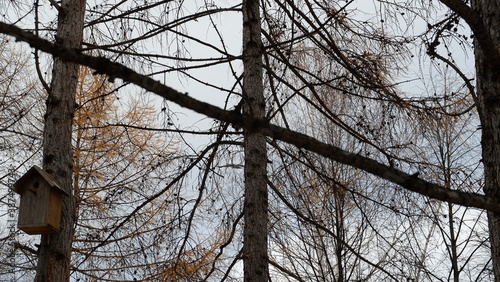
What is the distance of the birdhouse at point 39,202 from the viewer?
4484 millimetres

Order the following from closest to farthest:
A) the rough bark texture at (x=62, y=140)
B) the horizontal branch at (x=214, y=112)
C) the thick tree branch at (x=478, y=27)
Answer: the horizontal branch at (x=214, y=112), the thick tree branch at (x=478, y=27), the rough bark texture at (x=62, y=140)

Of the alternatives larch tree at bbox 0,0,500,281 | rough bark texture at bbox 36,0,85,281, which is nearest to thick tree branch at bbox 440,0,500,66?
larch tree at bbox 0,0,500,281

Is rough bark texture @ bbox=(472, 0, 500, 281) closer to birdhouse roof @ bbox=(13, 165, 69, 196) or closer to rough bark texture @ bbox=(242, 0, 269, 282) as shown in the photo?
rough bark texture @ bbox=(242, 0, 269, 282)

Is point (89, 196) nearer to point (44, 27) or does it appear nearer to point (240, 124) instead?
point (44, 27)

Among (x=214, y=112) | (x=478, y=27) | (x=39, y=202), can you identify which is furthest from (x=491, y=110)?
(x=39, y=202)

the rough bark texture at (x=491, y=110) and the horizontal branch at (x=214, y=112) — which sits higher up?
the rough bark texture at (x=491, y=110)

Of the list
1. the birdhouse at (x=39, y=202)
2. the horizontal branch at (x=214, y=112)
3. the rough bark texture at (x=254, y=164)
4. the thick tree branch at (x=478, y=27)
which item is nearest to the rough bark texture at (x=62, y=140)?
the birdhouse at (x=39, y=202)

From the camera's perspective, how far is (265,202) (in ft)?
15.6

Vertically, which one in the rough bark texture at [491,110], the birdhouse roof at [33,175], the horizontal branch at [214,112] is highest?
the birdhouse roof at [33,175]

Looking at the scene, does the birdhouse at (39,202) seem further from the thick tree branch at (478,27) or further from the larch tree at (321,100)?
the thick tree branch at (478,27)

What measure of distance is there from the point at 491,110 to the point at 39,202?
334cm

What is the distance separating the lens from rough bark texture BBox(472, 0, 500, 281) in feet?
8.76

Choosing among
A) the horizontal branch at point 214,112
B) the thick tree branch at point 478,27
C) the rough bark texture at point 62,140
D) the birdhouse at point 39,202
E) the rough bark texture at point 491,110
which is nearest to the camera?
the horizontal branch at point 214,112

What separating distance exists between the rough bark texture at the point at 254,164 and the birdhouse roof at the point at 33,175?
4.82 feet
